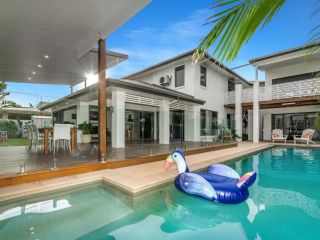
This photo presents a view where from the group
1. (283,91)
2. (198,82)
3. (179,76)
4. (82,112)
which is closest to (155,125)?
(82,112)

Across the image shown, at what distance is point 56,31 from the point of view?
196 inches

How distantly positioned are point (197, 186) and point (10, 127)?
20.2ft

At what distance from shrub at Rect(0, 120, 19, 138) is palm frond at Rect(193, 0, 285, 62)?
7.18 m

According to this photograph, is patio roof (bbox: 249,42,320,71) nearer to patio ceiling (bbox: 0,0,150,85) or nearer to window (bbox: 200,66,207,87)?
window (bbox: 200,66,207,87)

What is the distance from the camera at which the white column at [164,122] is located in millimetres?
10094

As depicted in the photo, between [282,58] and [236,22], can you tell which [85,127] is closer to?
[236,22]

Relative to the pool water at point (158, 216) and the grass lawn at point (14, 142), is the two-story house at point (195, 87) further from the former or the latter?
the grass lawn at point (14, 142)

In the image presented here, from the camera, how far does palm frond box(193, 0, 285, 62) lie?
68cm

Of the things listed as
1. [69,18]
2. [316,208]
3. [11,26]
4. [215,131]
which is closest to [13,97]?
[11,26]

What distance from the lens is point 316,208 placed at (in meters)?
3.83

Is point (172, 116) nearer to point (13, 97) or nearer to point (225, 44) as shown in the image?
point (13, 97)

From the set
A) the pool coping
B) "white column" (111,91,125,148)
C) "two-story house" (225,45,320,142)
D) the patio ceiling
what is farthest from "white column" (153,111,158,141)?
"two-story house" (225,45,320,142)

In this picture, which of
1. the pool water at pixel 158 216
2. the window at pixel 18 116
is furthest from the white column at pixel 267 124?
the window at pixel 18 116

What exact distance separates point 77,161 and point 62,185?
127 centimetres
